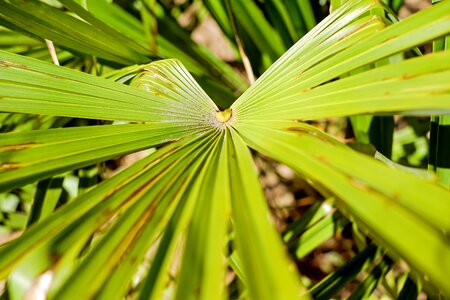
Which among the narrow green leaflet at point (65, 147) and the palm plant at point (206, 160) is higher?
the narrow green leaflet at point (65, 147)

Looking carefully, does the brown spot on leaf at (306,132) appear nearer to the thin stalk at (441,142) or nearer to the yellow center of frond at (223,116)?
the yellow center of frond at (223,116)

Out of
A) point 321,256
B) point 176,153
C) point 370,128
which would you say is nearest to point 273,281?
point 176,153

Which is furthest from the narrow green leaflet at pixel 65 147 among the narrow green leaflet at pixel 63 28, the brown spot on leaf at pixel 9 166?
the narrow green leaflet at pixel 63 28

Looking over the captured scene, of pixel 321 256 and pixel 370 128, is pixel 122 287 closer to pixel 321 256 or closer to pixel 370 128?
pixel 370 128

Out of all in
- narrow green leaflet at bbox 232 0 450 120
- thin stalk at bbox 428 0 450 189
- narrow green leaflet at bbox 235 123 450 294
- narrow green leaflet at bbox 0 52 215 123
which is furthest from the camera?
thin stalk at bbox 428 0 450 189

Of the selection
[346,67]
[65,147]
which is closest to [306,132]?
[346,67]

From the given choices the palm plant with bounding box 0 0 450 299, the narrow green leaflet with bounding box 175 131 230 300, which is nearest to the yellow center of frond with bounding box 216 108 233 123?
the palm plant with bounding box 0 0 450 299

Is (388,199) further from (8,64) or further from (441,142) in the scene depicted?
(8,64)

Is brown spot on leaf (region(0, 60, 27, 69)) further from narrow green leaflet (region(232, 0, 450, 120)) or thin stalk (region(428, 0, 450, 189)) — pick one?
thin stalk (region(428, 0, 450, 189))
